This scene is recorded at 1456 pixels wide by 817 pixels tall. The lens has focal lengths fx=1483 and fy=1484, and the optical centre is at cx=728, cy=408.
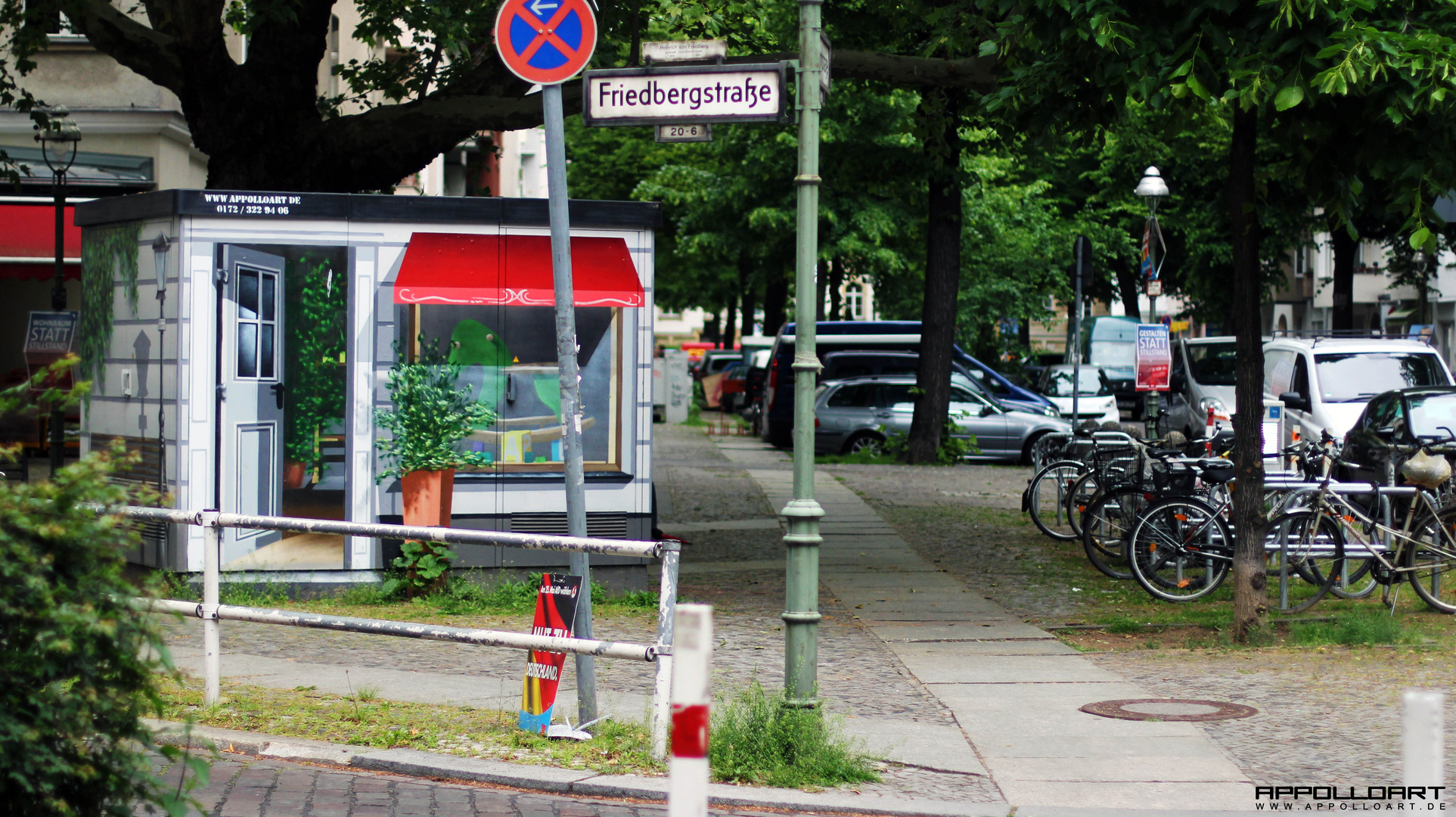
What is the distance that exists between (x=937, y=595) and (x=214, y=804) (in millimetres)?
6626

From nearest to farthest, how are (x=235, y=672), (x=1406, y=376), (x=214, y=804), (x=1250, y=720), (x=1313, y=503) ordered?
(x=214, y=804) < (x=1250, y=720) < (x=235, y=672) < (x=1313, y=503) < (x=1406, y=376)

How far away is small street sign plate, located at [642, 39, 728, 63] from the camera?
6.07 m

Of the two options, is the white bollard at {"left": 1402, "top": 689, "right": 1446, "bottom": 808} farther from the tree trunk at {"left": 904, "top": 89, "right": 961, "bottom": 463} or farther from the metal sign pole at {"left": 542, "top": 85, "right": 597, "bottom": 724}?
the tree trunk at {"left": 904, "top": 89, "right": 961, "bottom": 463}

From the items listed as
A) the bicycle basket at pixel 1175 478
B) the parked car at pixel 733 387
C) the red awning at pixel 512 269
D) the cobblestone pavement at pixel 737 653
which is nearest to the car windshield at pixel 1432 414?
the bicycle basket at pixel 1175 478

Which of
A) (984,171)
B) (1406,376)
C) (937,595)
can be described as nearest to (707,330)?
(984,171)

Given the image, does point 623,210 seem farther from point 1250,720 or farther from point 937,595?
point 1250,720

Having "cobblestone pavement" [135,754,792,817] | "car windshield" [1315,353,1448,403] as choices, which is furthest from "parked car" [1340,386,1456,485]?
"cobblestone pavement" [135,754,792,817]

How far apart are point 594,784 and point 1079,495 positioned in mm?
8766

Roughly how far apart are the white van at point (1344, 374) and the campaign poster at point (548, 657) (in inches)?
501

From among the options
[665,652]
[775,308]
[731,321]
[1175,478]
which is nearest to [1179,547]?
[1175,478]

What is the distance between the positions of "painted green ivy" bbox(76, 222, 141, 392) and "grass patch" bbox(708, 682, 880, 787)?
6.55 metres

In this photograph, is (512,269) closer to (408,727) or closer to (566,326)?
(566,326)

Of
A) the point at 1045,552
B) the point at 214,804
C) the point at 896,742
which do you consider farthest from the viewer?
the point at 1045,552

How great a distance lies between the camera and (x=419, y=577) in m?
10.2
